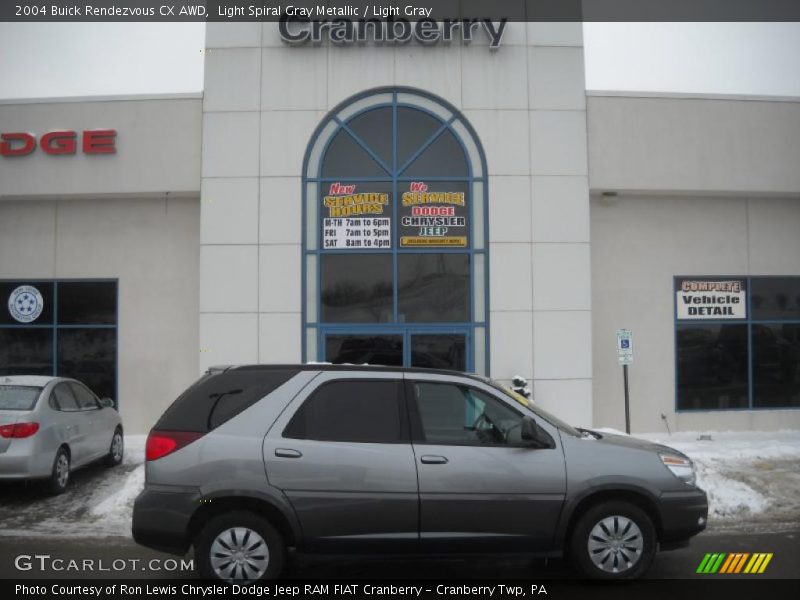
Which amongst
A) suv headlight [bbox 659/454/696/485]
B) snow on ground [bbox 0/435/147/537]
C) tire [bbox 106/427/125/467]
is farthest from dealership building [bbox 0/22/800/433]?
suv headlight [bbox 659/454/696/485]

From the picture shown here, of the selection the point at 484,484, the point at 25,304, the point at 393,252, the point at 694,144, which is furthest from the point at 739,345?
the point at 25,304

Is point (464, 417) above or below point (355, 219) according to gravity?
below

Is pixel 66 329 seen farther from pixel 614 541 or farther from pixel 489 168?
pixel 614 541

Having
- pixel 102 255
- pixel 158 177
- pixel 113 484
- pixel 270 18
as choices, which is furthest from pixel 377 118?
pixel 113 484

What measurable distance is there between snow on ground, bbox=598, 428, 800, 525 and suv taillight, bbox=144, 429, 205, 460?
4.23 meters

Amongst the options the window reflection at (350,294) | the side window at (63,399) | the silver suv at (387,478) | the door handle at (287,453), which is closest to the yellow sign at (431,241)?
the window reflection at (350,294)

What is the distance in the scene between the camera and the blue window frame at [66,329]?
15.4 m

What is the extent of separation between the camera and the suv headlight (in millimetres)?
6605

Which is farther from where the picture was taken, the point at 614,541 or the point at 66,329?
the point at 66,329

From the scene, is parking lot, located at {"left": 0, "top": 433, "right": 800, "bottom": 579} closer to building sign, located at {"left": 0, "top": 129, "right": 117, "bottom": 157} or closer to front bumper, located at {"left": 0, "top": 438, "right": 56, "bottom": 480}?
front bumper, located at {"left": 0, "top": 438, "right": 56, "bottom": 480}

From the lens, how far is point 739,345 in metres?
15.4

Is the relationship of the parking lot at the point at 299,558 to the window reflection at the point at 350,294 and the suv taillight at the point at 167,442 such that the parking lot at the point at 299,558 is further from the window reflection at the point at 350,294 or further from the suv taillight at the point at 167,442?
the window reflection at the point at 350,294

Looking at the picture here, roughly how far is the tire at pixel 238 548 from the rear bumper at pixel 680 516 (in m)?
3.08

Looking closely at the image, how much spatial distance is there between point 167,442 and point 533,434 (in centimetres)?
290
